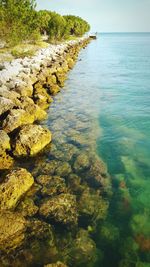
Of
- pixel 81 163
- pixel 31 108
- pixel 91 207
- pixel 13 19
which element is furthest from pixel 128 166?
pixel 13 19

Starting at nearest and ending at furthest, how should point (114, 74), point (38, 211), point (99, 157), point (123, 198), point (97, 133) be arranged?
point (38, 211), point (123, 198), point (99, 157), point (97, 133), point (114, 74)

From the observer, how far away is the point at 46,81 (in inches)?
963

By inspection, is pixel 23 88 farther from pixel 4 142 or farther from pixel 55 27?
pixel 55 27

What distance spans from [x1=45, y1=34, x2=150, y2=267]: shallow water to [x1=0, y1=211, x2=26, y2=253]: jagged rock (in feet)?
7.55

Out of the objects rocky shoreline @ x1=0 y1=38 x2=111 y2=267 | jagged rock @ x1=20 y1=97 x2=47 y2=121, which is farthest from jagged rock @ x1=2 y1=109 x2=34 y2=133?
jagged rock @ x1=20 y1=97 x2=47 y2=121

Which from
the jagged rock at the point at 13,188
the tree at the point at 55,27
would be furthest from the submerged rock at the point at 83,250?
the tree at the point at 55,27

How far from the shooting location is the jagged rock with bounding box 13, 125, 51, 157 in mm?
11719

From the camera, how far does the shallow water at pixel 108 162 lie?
741cm

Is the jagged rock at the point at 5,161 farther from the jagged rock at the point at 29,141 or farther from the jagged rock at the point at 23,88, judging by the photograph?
the jagged rock at the point at 23,88

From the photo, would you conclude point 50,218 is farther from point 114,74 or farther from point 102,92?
point 114,74

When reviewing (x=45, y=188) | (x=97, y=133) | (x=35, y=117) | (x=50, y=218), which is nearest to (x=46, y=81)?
(x=35, y=117)

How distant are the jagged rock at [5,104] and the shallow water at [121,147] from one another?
10.4 ft

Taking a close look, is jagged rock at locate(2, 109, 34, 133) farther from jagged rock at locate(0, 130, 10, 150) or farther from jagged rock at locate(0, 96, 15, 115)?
→ jagged rock at locate(0, 130, 10, 150)

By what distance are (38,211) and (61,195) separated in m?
0.98
